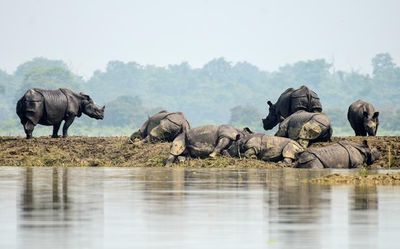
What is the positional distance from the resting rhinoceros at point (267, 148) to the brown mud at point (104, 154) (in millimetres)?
729

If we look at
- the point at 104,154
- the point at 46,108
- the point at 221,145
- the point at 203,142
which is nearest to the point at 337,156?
the point at 221,145

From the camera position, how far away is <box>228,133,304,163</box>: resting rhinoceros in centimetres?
4084

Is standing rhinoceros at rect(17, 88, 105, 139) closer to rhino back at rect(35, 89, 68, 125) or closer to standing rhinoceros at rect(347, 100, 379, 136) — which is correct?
rhino back at rect(35, 89, 68, 125)

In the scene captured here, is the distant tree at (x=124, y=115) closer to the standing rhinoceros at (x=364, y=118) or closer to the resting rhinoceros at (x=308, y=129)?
the standing rhinoceros at (x=364, y=118)

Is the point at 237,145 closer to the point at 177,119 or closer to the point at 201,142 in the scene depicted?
the point at 201,142

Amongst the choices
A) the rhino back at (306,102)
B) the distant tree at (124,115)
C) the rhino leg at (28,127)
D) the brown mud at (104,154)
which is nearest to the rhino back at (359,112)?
the rhino back at (306,102)

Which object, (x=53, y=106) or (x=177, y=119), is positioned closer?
(x=177, y=119)

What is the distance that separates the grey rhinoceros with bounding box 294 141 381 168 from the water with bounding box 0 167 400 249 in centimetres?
791

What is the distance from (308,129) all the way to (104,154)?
22.3 ft

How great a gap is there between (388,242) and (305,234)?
4.02 ft

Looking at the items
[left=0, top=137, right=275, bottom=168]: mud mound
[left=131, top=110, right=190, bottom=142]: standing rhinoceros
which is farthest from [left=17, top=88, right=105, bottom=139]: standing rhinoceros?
[left=131, top=110, right=190, bottom=142]: standing rhinoceros

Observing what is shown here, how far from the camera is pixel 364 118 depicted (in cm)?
4984

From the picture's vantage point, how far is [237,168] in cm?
3891

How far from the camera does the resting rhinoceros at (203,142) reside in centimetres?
4206
